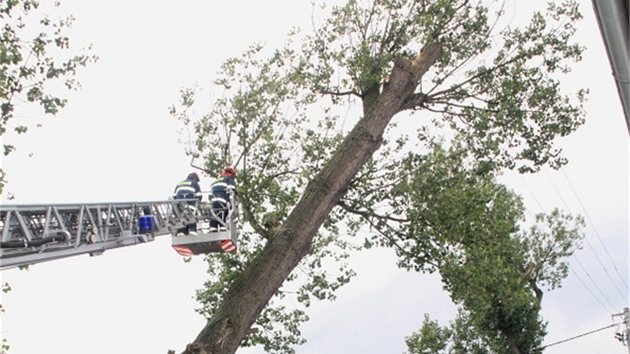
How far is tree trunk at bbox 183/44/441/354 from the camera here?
746cm

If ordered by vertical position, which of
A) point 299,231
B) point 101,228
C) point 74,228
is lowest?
point 74,228

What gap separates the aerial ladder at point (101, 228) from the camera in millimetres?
5879

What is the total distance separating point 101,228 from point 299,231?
2571mm

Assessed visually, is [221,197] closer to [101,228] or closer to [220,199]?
[220,199]

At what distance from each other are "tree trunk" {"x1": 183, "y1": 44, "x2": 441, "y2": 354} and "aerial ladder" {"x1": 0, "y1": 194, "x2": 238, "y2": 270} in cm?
134

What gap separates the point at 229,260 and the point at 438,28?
20.5ft

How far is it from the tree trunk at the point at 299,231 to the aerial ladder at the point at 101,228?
1345 millimetres

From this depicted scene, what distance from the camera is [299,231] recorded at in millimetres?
8625

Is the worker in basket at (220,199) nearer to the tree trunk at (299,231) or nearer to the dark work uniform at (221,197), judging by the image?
the dark work uniform at (221,197)

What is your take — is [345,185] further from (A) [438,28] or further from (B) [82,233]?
(A) [438,28]

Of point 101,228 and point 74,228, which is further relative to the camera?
point 101,228

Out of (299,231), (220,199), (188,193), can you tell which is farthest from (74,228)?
(220,199)

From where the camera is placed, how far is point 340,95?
43.7ft

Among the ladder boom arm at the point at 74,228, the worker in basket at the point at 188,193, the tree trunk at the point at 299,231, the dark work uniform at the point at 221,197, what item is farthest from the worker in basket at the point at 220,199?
the tree trunk at the point at 299,231
